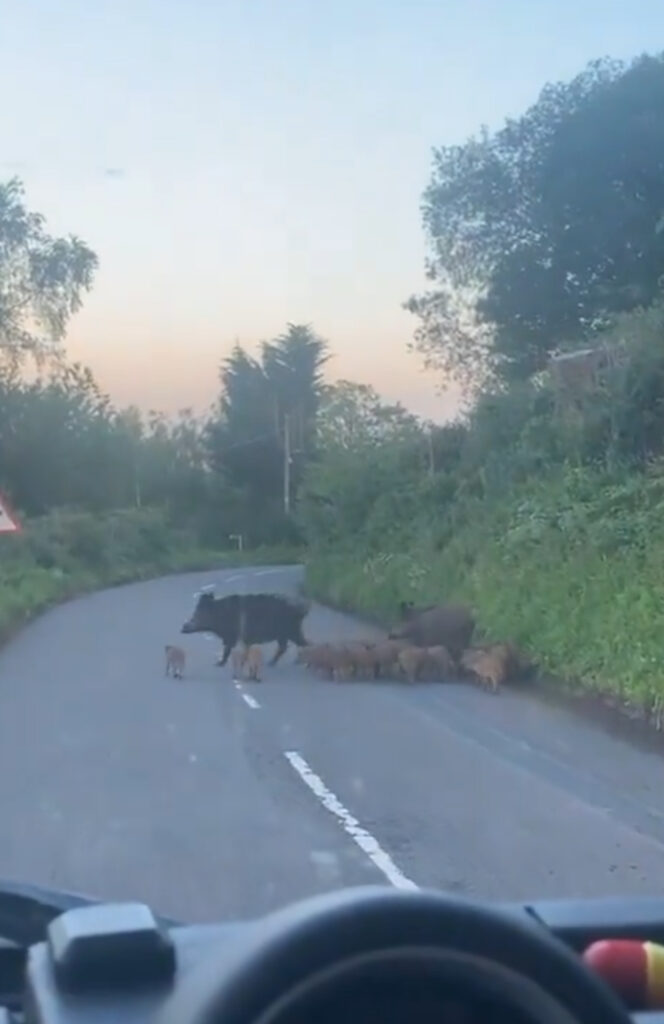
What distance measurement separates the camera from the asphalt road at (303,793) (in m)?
9.73

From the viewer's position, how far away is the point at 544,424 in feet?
101

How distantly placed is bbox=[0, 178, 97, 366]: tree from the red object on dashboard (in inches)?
1534

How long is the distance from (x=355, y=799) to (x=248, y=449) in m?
40.2

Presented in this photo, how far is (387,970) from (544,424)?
2895 cm

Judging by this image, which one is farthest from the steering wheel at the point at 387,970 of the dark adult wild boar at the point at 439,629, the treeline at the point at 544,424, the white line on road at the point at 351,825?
the dark adult wild boar at the point at 439,629

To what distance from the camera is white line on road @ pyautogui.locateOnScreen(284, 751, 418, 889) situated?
9695 mm

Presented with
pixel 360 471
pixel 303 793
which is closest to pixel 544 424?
pixel 360 471

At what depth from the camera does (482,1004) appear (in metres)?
2.15

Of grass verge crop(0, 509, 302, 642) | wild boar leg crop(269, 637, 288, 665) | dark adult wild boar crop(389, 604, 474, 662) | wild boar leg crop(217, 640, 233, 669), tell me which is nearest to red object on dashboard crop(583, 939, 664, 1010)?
dark adult wild boar crop(389, 604, 474, 662)

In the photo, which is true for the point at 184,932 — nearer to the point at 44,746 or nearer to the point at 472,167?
the point at 44,746

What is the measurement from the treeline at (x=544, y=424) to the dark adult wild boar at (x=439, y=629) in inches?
15.2

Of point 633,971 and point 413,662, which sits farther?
point 413,662

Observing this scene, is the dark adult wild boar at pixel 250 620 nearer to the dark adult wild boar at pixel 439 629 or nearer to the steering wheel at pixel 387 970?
the dark adult wild boar at pixel 439 629

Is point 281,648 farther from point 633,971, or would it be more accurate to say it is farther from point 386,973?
point 386,973
